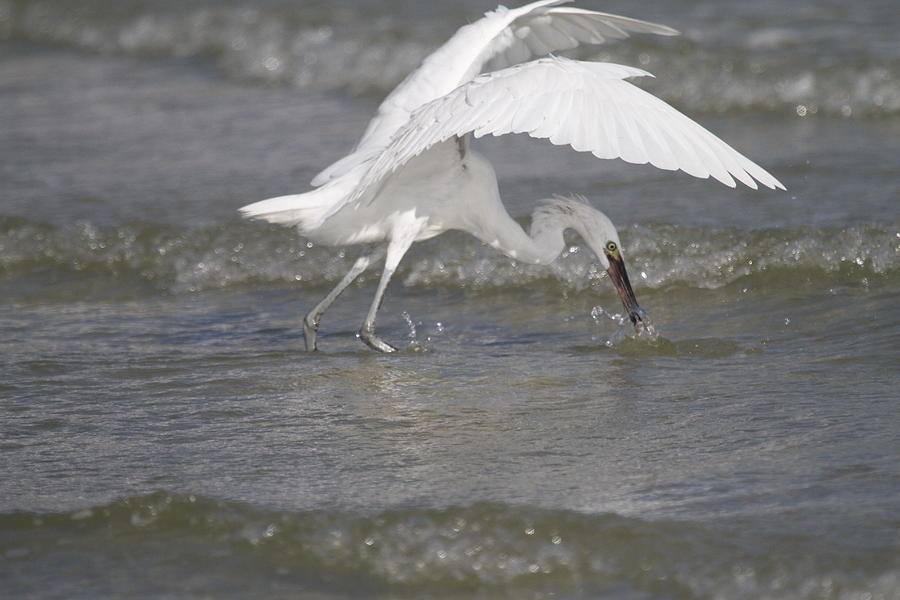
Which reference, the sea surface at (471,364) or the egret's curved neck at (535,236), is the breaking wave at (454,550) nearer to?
the sea surface at (471,364)

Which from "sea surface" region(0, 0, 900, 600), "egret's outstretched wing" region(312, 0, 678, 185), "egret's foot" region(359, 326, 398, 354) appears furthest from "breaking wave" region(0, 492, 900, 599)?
"egret's outstretched wing" region(312, 0, 678, 185)

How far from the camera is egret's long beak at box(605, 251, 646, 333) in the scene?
624cm

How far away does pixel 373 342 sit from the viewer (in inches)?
249

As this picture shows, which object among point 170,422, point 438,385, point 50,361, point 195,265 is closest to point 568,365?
point 438,385

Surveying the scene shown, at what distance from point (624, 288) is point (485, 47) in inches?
57.0

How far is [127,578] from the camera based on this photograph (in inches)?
152

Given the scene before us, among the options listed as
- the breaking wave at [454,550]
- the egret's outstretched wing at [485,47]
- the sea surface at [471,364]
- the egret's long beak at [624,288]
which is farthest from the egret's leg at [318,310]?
the breaking wave at [454,550]

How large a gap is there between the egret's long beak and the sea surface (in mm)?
121

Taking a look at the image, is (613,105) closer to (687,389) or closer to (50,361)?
(687,389)

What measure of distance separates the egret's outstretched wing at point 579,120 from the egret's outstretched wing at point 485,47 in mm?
1005

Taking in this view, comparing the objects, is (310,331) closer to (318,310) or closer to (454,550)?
(318,310)

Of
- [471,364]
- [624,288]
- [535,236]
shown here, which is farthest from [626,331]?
[471,364]

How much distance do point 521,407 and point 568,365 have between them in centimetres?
76

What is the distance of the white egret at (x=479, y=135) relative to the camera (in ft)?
16.1
